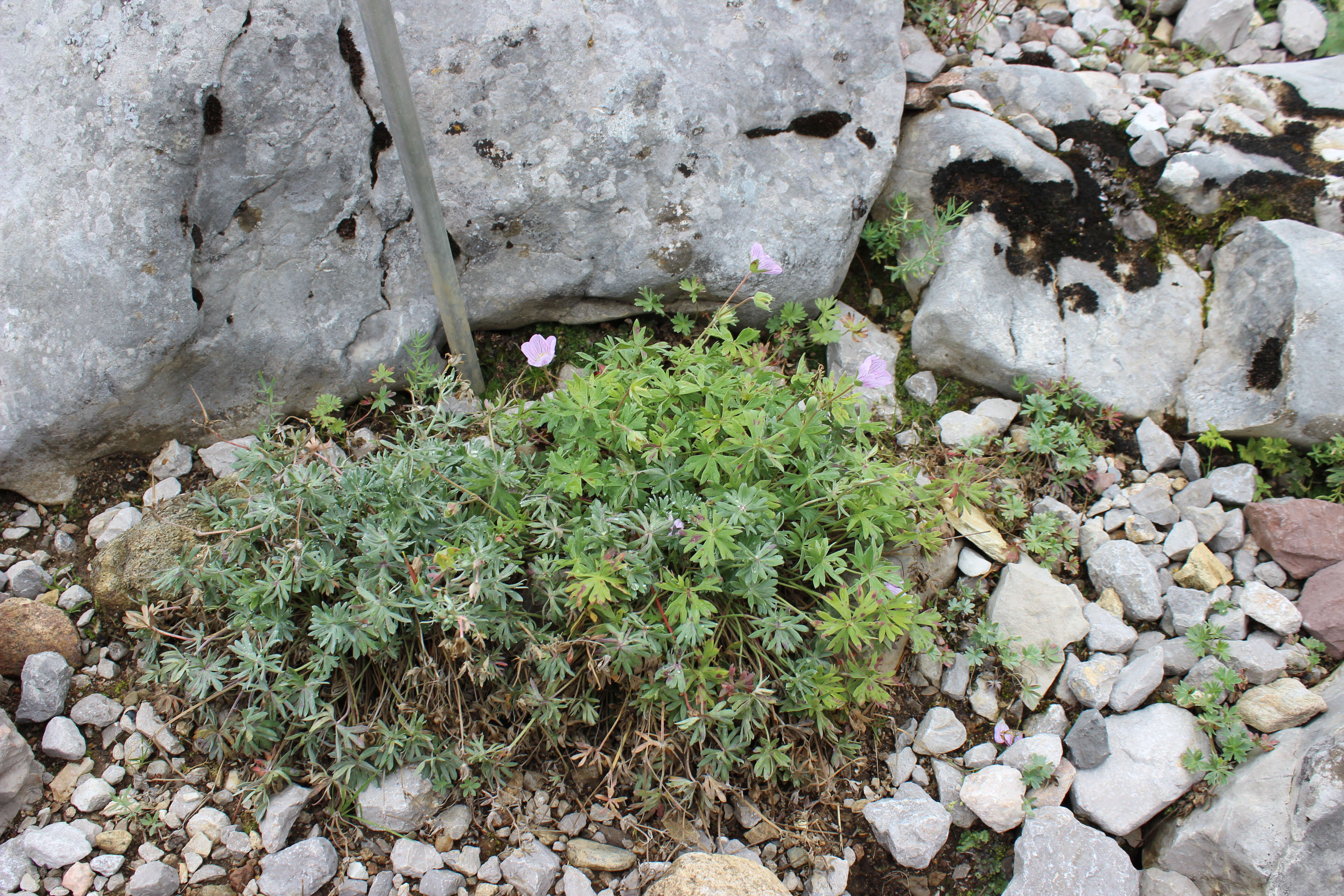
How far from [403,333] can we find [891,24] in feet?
9.53

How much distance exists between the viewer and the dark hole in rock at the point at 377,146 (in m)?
3.68

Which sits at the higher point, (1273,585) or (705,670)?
(705,670)

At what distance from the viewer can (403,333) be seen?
12.7 ft

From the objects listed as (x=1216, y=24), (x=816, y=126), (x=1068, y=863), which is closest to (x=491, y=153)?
(x=816, y=126)

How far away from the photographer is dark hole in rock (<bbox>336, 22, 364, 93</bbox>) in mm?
3496

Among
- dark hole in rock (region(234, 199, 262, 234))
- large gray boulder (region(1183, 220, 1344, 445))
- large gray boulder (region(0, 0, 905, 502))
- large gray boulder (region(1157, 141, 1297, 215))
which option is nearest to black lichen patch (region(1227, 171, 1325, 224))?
large gray boulder (region(1157, 141, 1297, 215))

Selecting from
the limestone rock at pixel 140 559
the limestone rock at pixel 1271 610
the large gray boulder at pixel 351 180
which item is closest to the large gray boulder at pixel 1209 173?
the large gray boulder at pixel 351 180

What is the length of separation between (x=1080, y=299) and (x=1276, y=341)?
861mm

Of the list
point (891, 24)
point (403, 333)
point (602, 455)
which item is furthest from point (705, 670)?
point (891, 24)

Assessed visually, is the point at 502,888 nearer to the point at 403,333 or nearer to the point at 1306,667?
the point at 403,333

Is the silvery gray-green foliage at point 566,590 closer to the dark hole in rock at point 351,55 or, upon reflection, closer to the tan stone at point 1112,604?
the tan stone at point 1112,604

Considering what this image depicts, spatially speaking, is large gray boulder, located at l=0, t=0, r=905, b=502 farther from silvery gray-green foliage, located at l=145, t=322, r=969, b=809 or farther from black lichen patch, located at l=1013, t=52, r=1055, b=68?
black lichen patch, located at l=1013, t=52, r=1055, b=68

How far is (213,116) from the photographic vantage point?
129 inches

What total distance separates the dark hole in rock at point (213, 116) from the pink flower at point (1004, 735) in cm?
395
